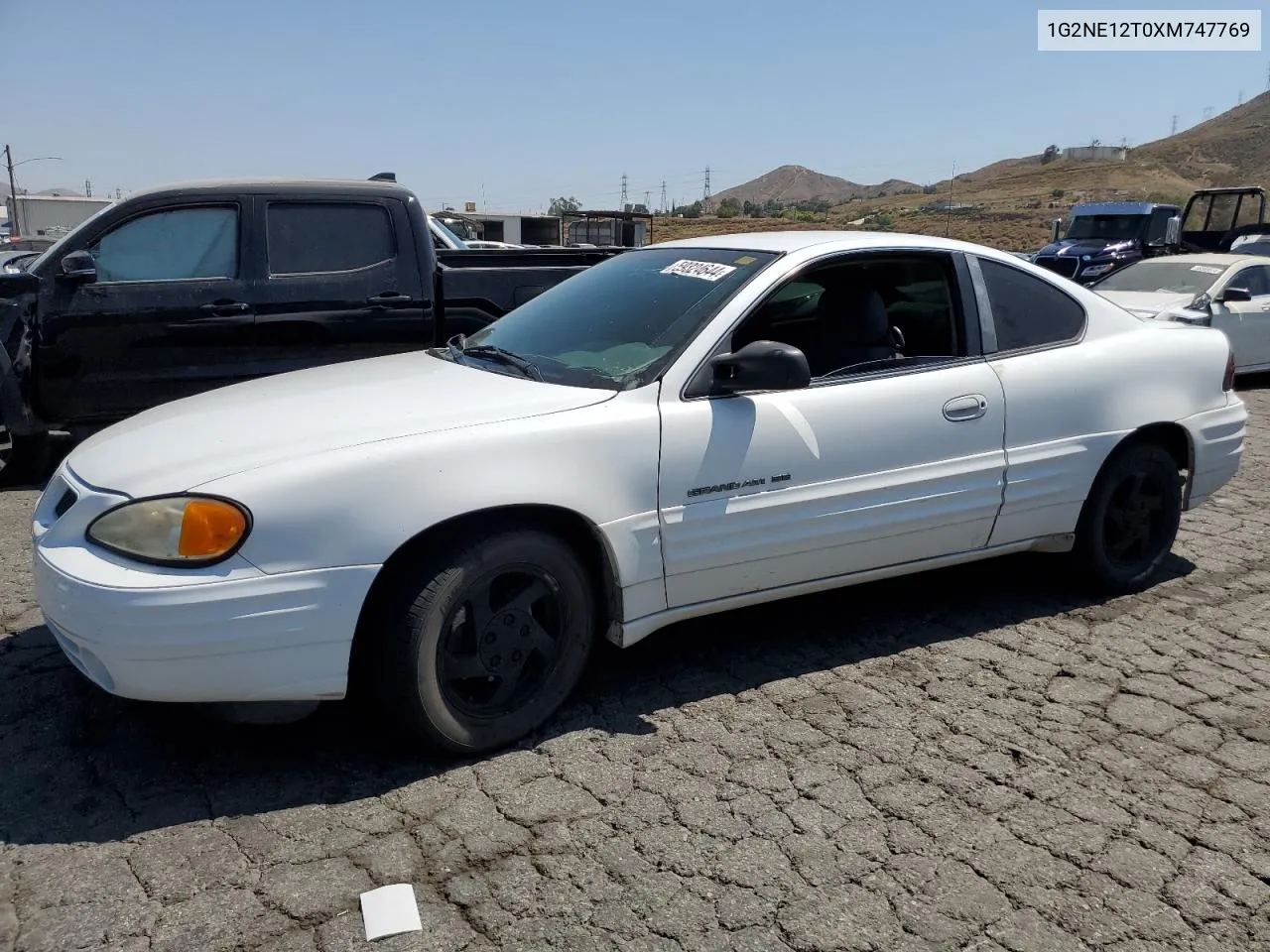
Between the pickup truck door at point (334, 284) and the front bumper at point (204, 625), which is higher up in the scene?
the pickup truck door at point (334, 284)

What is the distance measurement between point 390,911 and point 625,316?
2194mm

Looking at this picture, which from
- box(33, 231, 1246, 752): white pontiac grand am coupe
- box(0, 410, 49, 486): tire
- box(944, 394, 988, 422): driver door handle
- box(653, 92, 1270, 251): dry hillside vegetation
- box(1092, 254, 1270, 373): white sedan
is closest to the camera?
box(33, 231, 1246, 752): white pontiac grand am coupe

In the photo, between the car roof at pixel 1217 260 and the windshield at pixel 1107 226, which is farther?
the windshield at pixel 1107 226

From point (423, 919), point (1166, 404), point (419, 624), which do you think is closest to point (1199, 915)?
point (423, 919)

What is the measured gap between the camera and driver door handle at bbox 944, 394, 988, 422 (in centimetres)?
396

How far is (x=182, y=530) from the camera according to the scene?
110 inches

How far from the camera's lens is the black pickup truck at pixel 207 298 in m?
6.05

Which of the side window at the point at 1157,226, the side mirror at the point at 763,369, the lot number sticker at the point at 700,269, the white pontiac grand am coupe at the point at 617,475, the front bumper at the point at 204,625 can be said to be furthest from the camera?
the side window at the point at 1157,226

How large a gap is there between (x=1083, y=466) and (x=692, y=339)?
185 centimetres

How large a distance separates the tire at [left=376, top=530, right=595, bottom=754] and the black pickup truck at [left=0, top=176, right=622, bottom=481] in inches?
147

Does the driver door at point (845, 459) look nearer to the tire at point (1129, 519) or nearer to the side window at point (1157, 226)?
the tire at point (1129, 519)

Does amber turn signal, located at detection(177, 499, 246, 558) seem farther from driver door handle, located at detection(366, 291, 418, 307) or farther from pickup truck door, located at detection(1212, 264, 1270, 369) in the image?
pickup truck door, located at detection(1212, 264, 1270, 369)

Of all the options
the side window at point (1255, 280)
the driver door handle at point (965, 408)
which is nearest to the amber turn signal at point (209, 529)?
the driver door handle at point (965, 408)

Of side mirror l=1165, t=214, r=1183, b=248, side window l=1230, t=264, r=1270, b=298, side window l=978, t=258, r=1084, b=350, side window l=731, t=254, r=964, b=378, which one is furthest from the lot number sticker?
side mirror l=1165, t=214, r=1183, b=248
